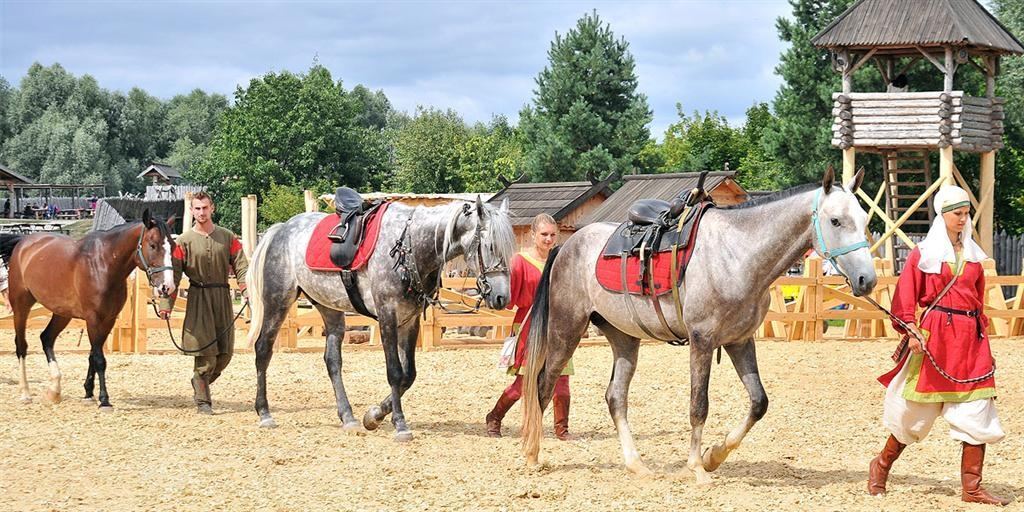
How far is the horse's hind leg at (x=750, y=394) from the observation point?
674 cm

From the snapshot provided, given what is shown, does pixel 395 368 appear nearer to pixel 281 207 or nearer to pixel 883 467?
pixel 883 467

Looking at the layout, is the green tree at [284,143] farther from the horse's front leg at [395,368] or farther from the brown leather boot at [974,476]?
the brown leather boot at [974,476]

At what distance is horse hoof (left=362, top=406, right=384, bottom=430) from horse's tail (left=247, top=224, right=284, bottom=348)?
137 cm

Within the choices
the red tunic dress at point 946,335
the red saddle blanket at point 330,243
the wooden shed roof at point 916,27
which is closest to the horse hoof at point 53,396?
the red saddle blanket at point 330,243

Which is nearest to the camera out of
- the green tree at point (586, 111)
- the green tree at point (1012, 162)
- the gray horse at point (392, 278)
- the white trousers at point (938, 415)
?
the white trousers at point (938, 415)

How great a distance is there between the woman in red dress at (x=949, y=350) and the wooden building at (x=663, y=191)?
53.7ft

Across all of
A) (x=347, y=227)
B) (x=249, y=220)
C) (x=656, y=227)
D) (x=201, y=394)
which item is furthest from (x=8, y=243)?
(x=656, y=227)

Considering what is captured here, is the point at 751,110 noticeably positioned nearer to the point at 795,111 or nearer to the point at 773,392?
the point at 795,111

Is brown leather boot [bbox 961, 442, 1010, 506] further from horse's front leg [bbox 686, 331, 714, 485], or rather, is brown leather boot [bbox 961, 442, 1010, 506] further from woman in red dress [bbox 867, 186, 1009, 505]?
horse's front leg [bbox 686, 331, 714, 485]

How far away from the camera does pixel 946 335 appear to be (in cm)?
627

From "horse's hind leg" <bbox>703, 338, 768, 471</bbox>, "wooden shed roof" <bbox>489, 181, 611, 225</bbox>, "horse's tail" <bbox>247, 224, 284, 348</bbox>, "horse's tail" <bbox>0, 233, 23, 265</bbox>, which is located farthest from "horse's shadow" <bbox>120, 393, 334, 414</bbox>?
"wooden shed roof" <bbox>489, 181, 611, 225</bbox>

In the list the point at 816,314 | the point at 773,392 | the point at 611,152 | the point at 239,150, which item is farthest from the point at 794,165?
the point at 239,150

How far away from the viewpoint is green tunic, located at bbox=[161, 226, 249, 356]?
1041 centimetres

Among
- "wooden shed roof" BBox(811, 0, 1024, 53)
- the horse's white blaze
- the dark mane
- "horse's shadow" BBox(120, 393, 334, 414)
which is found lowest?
"horse's shadow" BBox(120, 393, 334, 414)
